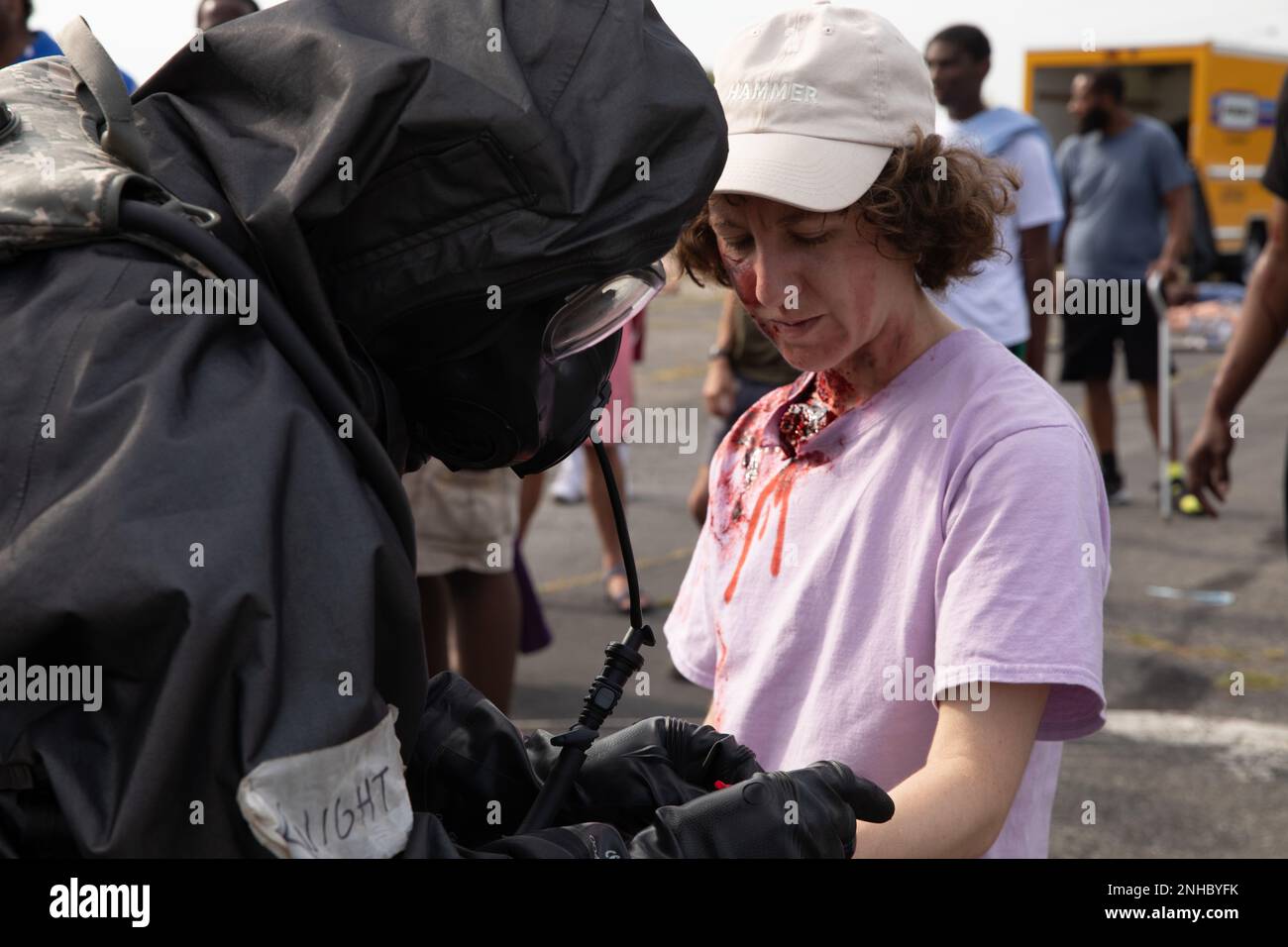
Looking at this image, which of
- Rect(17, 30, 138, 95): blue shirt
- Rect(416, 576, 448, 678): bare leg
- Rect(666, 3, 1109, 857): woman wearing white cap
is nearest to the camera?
Rect(666, 3, 1109, 857): woman wearing white cap

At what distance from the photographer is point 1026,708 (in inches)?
→ 64.2

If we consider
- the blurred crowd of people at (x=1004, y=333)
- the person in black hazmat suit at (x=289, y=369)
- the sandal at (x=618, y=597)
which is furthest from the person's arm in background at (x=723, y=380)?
the person in black hazmat suit at (x=289, y=369)

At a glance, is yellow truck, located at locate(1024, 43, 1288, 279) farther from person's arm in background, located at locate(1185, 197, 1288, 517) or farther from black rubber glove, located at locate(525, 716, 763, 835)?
black rubber glove, located at locate(525, 716, 763, 835)

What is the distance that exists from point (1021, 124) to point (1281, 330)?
2.21m

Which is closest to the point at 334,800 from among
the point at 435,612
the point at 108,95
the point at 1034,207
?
the point at 108,95

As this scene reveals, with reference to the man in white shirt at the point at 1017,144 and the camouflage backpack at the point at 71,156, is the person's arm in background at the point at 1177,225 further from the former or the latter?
the camouflage backpack at the point at 71,156

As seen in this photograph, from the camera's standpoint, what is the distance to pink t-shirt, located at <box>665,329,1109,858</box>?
1635 millimetres

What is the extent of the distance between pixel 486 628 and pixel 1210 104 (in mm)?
17825

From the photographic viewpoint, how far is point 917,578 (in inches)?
68.5

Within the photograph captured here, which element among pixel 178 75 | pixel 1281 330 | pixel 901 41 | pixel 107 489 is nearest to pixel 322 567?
pixel 107 489

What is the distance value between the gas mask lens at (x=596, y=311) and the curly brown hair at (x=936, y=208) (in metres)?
0.44

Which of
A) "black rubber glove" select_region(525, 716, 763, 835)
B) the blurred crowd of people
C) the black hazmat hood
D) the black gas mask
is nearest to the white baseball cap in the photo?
the blurred crowd of people

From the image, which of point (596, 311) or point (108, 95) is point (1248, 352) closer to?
point (596, 311)
